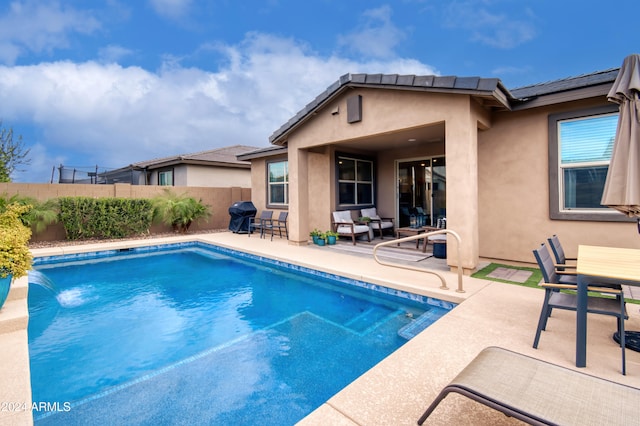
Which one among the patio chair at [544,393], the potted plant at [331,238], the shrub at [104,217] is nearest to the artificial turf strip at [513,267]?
the patio chair at [544,393]

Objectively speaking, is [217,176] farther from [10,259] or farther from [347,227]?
[10,259]

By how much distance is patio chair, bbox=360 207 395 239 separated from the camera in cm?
993

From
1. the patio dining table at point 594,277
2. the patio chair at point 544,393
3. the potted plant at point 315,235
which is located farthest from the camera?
the potted plant at point 315,235

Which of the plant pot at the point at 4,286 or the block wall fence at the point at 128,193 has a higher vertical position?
the block wall fence at the point at 128,193

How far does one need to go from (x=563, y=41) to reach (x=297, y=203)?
21668 mm

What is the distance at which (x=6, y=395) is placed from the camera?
7.84 ft

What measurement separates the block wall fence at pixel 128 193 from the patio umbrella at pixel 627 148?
12595 mm

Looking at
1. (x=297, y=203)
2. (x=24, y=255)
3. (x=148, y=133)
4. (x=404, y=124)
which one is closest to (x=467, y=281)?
(x=404, y=124)

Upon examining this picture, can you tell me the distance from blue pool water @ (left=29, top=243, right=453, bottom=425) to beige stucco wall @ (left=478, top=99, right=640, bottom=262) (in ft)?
9.21

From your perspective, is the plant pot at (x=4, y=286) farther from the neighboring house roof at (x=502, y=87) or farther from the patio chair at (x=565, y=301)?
the neighboring house roof at (x=502, y=87)

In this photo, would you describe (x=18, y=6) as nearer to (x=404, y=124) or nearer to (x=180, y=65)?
(x=180, y=65)

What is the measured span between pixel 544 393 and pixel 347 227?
7586 mm

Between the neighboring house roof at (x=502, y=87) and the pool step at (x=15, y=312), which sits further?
the neighboring house roof at (x=502, y=87)

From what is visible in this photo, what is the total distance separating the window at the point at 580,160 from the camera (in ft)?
17.5
